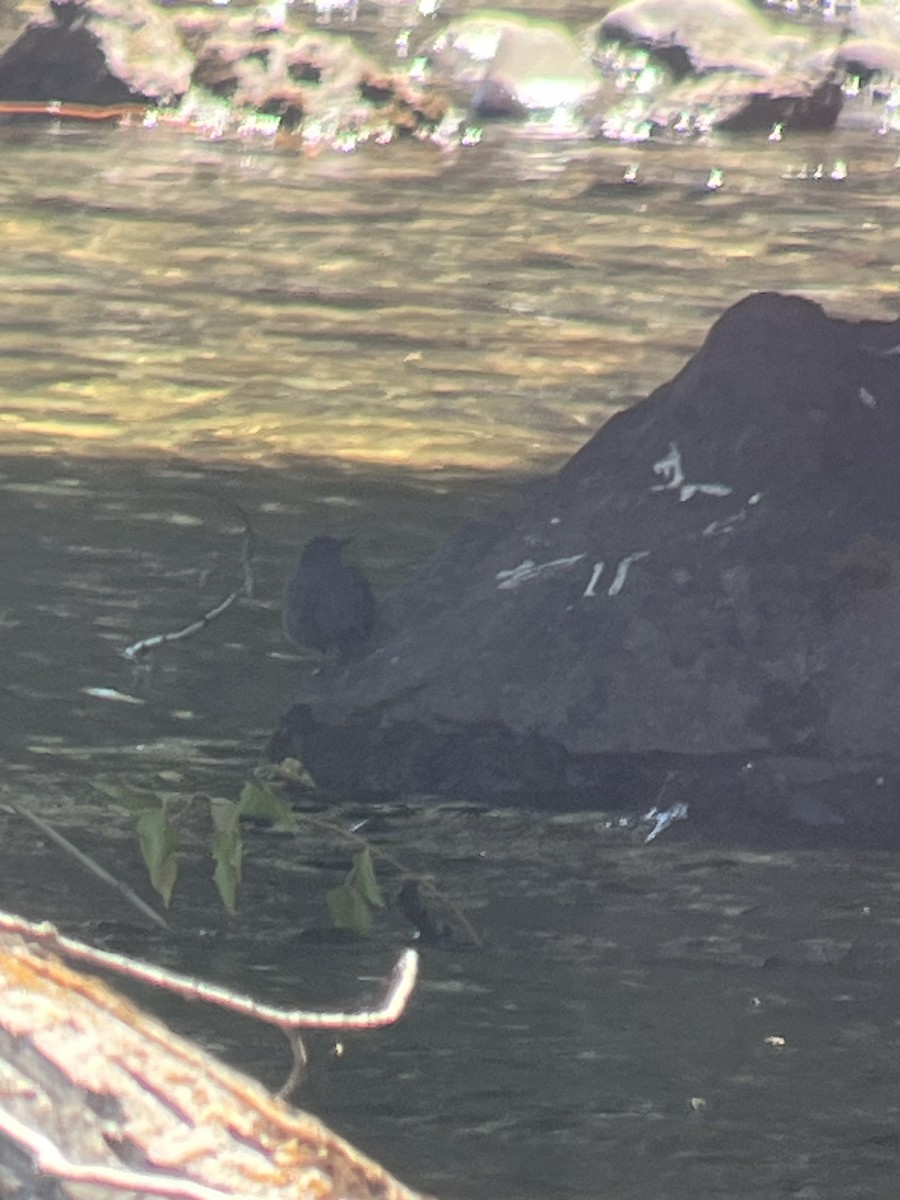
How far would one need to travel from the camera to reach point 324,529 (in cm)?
726

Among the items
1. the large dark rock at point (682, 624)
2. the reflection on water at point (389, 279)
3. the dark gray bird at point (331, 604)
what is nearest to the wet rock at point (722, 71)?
the reflection on water at point (389, 279)

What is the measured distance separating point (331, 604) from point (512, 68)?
1240cm

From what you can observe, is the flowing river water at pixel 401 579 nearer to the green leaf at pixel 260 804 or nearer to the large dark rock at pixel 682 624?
the large dark rock at pixel 682 624

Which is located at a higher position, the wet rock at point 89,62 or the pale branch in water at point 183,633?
the pale branch in water at point 183,633

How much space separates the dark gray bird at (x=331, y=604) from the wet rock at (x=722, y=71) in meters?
11.1

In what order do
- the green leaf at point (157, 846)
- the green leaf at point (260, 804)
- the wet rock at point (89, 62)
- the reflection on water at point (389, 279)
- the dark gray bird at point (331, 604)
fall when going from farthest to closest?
1. the wet rock at point (89, 62)
2. the reflection on water at point (389, 279)
3. the dark gray bird at point (331, 604)
4. the green leaf at point (260, 804)
5. the green leaf at point (157, 846)

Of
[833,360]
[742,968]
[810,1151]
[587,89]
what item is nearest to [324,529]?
[833,360]

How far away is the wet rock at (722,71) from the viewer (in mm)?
16625

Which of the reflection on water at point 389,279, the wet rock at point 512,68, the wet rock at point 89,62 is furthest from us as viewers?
the wet rock at point 512,68

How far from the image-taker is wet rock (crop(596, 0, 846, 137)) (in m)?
16.6

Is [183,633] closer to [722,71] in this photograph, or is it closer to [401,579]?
[401,579]

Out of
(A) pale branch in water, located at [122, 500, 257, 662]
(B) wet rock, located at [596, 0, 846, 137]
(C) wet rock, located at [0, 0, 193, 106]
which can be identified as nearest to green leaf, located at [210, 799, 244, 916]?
(A) pale branch in water, located at [122, 500, 257, 662]

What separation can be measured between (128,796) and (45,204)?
31.1 feet

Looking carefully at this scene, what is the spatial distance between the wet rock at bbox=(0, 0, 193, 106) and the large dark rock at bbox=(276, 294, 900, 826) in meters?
11.5
